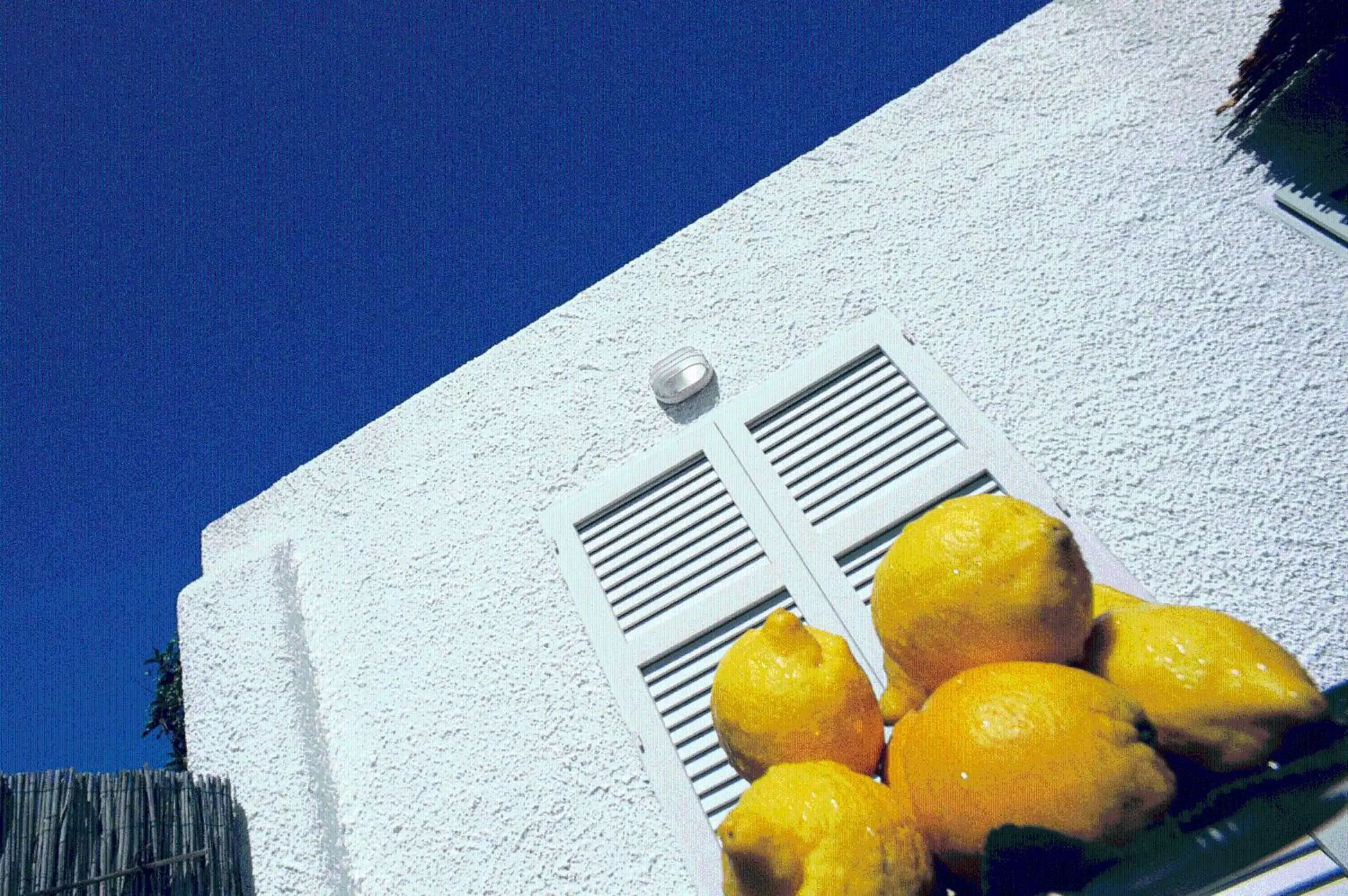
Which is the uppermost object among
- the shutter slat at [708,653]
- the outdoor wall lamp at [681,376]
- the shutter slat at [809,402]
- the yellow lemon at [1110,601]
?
the outdoor wall lamp at [681,376]

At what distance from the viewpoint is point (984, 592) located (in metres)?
0.85

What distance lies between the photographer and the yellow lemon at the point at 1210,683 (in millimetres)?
739

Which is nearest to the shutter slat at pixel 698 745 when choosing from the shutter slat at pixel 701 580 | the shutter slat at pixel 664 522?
the shutter slat at pixel 701 580

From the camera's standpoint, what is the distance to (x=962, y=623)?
866mm

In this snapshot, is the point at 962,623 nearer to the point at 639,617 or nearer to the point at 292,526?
the point at 639,617

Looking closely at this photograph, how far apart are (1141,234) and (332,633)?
2.71 meters

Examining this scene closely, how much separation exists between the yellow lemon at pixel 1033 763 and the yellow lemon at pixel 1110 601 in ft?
0.85

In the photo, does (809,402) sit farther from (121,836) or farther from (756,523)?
(121,836)

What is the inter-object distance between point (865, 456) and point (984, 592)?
122 cm

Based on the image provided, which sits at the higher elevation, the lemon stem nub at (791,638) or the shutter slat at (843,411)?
the shutter slat at (843,411)

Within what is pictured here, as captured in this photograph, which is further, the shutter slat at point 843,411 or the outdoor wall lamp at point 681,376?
the outdoor wall lamp at point 681,376

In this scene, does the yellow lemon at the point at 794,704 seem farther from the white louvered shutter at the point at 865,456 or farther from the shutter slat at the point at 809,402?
the shutter slat at the point at 809,402

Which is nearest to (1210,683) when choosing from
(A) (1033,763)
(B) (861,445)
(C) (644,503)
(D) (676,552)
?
(A) (1033,763)

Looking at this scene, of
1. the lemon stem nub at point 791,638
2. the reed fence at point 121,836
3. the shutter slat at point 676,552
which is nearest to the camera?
the lemon stem nub at point 791,638
